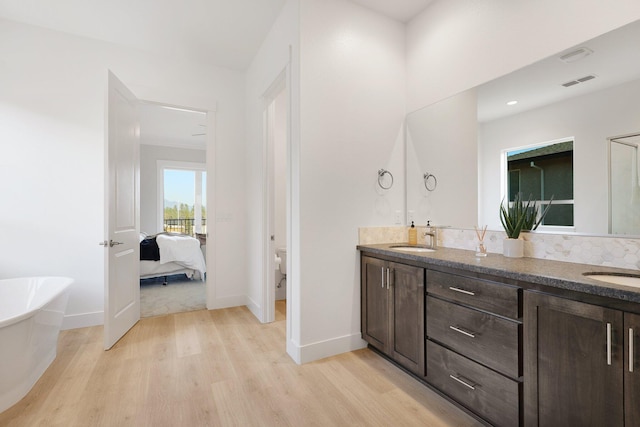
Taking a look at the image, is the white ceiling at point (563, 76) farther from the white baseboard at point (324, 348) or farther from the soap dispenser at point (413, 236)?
the white baseboard at point (324, 348)

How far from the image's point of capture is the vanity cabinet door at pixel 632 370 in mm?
1017

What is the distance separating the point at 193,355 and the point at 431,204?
2296mm

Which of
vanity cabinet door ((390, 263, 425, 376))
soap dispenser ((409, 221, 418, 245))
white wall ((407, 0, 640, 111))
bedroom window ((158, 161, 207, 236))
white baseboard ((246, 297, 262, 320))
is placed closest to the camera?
white wall ((407, 0, 640, 111))

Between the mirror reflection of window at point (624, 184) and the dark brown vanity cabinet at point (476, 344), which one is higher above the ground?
the mirror reflection of window at point (624, 184)

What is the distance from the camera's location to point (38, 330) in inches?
76.4

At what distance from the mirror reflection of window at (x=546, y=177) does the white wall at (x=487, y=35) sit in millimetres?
547

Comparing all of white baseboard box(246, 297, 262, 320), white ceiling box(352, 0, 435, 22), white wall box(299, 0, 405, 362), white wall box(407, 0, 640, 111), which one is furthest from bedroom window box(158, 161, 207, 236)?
white wall box(407, 0, 640, 111)

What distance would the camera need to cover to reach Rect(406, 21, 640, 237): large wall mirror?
150 cm

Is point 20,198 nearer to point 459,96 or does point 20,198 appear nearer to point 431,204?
point 431,204

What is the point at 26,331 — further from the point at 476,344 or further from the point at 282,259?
the point at 476,344

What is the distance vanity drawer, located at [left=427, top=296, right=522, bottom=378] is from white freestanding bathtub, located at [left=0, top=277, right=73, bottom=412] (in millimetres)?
2443

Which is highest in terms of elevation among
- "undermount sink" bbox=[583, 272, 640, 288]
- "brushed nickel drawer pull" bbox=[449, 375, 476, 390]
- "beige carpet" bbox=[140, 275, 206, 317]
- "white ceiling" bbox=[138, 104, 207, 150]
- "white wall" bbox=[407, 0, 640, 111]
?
"white ceiling" bbox=[138, 104, 207, 150]

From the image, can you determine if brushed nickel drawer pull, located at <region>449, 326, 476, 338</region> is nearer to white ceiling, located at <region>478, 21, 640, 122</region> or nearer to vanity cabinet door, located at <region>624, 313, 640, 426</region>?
vanity cabinet door, located at <region>624, 313, 640, 426</region>

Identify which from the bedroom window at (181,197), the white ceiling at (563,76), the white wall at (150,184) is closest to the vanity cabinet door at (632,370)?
the white ceiling at (563,76)
